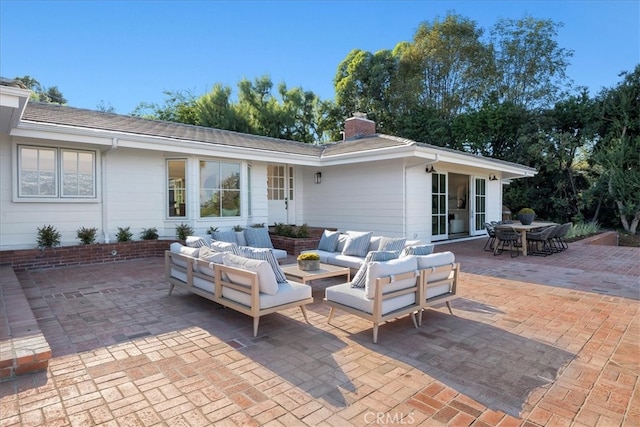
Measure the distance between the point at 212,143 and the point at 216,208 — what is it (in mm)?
1793

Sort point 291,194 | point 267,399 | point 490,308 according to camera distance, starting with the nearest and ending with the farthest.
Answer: point 267,399
point 490,308
point 291,194

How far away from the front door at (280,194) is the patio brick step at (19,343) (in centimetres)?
801

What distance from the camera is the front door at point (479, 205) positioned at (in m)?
13.0

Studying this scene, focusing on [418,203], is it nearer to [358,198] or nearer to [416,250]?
[358,198]

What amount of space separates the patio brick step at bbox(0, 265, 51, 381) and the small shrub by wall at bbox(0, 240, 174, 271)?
3176mm

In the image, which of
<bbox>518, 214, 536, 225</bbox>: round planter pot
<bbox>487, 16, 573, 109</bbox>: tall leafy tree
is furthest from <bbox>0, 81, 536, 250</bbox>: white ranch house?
<bbox>487, 16, 573, 109</bbox>: tall leafy tree

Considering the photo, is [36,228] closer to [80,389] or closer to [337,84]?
[80,389]

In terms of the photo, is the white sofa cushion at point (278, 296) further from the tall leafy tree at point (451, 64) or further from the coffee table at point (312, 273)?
the tall leafy tree at point (451, 64)

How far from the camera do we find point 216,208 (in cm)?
993

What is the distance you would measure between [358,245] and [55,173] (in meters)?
6.74

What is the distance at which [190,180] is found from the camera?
9367 mm

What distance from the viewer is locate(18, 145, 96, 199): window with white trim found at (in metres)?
7.42

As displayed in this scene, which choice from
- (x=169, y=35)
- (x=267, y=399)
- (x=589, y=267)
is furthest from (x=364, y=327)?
(x=169, y=35)

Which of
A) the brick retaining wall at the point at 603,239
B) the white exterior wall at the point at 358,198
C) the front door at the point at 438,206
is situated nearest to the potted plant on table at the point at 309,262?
the white exterior wall at the point at 358,198
